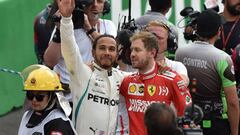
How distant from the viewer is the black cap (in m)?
8.76

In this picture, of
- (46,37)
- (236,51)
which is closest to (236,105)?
(236,51)

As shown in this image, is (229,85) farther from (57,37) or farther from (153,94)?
(57,37)

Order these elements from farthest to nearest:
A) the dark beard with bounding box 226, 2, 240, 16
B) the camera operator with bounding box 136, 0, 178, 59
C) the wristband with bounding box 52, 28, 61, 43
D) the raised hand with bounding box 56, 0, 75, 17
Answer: the dark beard with bounding box 226, 2, 240, 16 → the camera operator with bounding box 136, 0, 178, 59 → the wristband with bounding box 52, 28, 61, 43 → the raised hand with bounding box 56, 0, 75, 17

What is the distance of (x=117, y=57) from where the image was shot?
8.16m

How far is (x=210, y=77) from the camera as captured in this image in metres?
8.69

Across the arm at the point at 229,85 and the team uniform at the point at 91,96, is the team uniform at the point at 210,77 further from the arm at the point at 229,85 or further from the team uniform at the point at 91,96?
the team uniform at the point at 91,96

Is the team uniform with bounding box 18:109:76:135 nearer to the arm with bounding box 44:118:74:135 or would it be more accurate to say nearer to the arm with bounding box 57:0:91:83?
the arm with bounding box 44:118:74:135

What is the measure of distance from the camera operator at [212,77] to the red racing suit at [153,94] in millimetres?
1034

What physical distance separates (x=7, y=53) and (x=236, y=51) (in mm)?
4119

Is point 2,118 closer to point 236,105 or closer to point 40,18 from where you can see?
point 40,18

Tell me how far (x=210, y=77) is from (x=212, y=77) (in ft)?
0.06

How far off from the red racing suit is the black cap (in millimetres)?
1209

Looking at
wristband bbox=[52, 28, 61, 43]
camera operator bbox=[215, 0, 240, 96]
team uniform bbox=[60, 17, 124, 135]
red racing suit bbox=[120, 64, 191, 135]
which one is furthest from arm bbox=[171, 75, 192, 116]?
camera operator bbox=[215, 0, 240, 96]

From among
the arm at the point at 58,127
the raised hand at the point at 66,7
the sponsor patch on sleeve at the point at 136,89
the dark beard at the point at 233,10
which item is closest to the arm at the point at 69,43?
the raised hand at the point at 66,7
